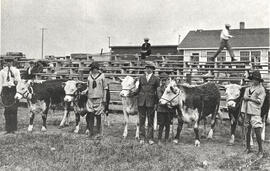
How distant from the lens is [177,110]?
32.6 feet

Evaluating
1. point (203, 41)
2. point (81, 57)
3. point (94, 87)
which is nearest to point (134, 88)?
point (94, 87)

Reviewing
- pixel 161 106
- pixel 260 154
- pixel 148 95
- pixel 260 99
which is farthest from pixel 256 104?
pixel 148 95

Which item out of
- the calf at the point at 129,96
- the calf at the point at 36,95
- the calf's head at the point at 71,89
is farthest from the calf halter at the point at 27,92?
the calf at the point at 129,96

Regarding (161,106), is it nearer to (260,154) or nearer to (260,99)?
(260,99)

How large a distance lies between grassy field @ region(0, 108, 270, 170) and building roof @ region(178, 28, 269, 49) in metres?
21.1

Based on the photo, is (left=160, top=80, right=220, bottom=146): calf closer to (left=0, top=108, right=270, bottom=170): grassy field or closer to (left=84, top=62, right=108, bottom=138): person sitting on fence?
(left=0, top=108, right=270, bottom=170): grassy field

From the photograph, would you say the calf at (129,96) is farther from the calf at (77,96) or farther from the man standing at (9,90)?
the man standing at (9,90)

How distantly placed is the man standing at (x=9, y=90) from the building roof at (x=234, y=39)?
22402 mm

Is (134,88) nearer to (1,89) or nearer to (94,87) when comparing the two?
(94,87)

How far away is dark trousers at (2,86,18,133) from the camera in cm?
1086

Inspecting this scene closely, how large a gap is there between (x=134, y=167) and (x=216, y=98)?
4972 mm

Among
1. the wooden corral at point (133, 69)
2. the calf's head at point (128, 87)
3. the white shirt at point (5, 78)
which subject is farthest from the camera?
the wooden corral at point (133, 69)

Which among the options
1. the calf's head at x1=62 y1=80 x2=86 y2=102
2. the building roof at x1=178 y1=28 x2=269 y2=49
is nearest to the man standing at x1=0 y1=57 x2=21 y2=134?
the calf's head at x1=62 y1=80 x2=86 y2=102

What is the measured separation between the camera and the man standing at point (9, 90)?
10727 millimetres
